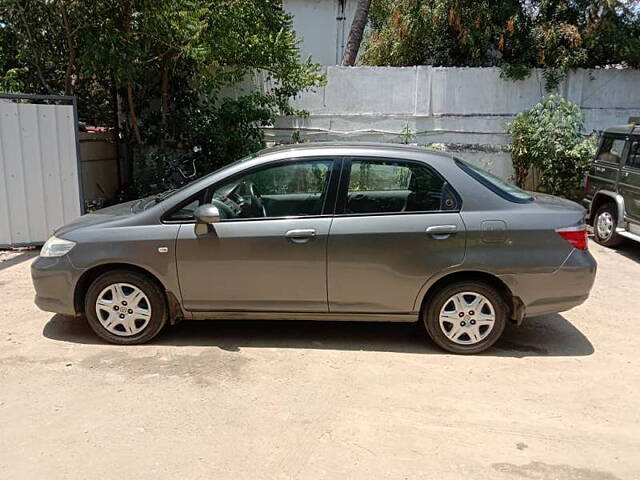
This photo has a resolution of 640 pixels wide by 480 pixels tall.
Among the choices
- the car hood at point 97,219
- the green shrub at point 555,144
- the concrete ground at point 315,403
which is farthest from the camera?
the green shrub at point 555,144

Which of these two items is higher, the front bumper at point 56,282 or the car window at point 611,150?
the car window at point 611,150

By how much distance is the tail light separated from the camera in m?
4.38

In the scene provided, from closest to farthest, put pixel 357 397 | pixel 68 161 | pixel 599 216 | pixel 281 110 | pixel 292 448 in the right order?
pixel 292 448
pixel 357 397
pixel 68 161
pixel 599 216
pixel 281 110

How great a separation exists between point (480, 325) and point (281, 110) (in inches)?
263

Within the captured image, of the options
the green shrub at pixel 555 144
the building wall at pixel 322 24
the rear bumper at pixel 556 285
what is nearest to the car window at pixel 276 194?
the rear bumper at pixel 556 285

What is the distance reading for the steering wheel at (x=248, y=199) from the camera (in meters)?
4.55

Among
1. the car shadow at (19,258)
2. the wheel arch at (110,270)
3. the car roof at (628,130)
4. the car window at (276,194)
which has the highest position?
the car roof at (628,130)

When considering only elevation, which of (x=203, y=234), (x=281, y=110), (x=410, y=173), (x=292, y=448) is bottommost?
(x=292, y=448)

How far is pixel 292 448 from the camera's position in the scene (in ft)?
10.7

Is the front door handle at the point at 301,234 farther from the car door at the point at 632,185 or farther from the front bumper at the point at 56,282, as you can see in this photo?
the car door at the point at 632,185

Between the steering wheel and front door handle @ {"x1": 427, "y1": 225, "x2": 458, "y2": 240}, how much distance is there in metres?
1.34

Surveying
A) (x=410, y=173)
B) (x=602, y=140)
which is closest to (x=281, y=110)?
(x=602, y=140)

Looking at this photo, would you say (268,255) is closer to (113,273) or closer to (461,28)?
(113,273)

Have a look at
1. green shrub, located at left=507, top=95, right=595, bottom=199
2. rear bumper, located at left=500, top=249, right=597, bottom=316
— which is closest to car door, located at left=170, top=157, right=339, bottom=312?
rear bumper, located at left=500, top=249, right=597, bottom=316
